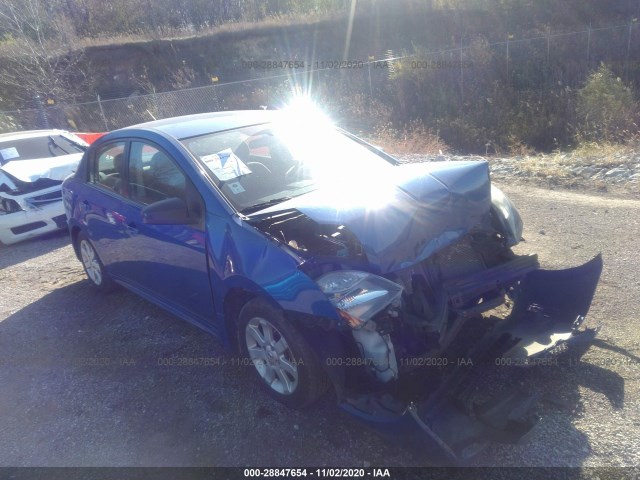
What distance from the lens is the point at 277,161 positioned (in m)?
4.29

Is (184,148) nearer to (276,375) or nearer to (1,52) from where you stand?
(276,375)

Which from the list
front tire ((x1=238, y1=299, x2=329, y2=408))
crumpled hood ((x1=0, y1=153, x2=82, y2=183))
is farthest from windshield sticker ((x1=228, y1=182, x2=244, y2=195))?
crumpled hood ((x1=0, y1=153, x2=82, y2=183))

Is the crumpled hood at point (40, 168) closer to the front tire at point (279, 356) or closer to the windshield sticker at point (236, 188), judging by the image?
the windshield sticker at point (236, 188)

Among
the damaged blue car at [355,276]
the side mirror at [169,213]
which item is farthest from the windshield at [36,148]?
the side mirror at [169,213]

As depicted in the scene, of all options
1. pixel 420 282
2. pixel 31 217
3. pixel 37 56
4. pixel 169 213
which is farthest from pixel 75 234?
pixel 37 56

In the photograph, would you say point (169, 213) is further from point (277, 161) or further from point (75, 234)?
point (75, 234)

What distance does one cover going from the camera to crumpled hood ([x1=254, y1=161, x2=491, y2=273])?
3162 millimetres

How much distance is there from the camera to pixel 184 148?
4062 mm

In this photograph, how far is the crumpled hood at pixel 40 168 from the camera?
826 cm

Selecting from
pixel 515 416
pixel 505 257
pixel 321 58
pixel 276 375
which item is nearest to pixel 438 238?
pixel 505 257

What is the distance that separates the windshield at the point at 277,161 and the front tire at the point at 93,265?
83.8 inches

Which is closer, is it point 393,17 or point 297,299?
point 297,299

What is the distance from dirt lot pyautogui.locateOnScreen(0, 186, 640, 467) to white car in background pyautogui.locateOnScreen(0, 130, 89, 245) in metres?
2.70

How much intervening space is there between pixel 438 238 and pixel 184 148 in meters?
1.98
